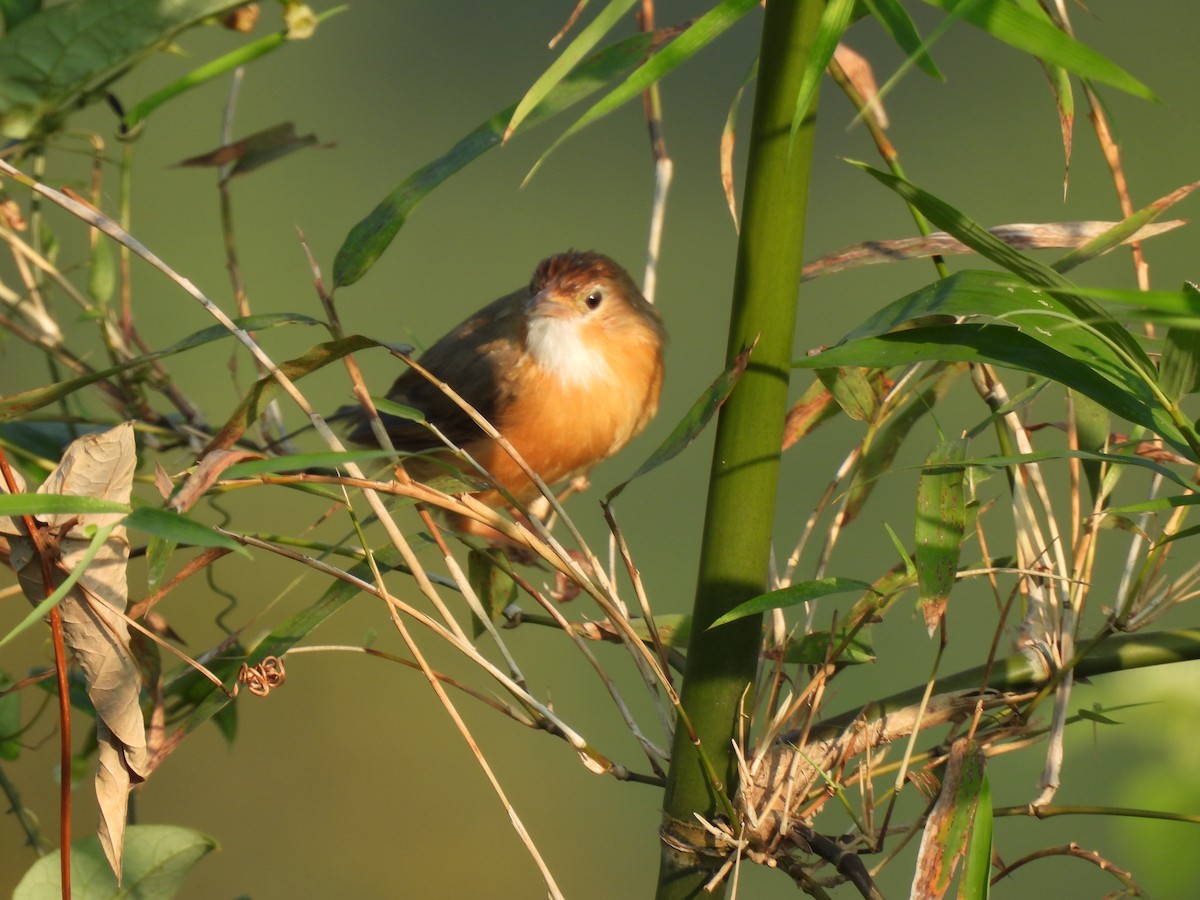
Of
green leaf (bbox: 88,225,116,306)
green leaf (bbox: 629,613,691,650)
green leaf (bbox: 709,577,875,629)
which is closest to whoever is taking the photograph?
green leaf (bbox: 709,577,875,629)

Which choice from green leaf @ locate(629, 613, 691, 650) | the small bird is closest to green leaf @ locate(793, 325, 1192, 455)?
green leaf @ locate(629, 613, 691, 650)

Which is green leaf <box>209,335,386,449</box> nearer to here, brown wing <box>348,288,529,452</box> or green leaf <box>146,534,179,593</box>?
green leaf <box>146,534,179,593</box>

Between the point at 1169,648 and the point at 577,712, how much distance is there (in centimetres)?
243

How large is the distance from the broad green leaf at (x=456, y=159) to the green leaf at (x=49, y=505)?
0.92 ft

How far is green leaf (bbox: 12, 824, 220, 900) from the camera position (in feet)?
3.21

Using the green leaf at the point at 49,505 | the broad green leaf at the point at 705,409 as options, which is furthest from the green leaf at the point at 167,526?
the broad green leaf at the point at 705,409

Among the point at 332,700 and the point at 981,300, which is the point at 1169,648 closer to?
the point at 981,300

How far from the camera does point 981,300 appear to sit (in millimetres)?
711

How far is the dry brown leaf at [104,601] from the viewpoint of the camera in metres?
0.72

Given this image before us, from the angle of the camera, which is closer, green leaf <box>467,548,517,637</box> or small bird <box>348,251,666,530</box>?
green leaf <box>467,548,517,637</box>

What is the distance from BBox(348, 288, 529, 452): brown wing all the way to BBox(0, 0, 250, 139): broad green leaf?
101 cm

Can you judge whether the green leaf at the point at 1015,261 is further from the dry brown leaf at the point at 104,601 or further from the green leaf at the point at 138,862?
the green leaf at the point at 138,862

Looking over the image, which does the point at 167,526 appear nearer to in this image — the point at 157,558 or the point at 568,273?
the point at 157,558

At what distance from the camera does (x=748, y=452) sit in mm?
802
